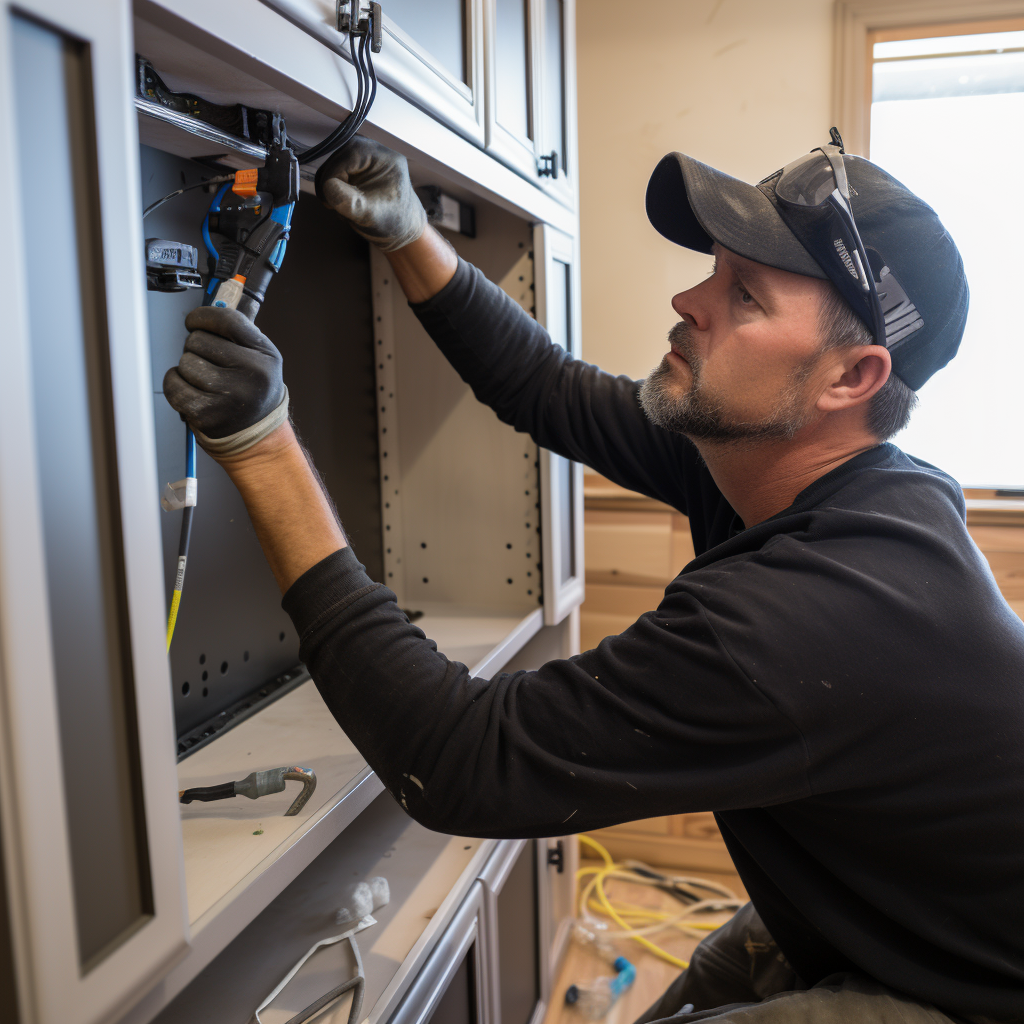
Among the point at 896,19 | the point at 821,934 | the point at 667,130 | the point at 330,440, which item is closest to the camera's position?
the point at 821,934

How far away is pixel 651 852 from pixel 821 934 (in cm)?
136

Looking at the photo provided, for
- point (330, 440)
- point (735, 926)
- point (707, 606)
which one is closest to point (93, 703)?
point (707, 606)

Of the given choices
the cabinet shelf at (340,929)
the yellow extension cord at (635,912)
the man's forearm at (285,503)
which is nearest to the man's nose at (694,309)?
A: the man's forearm at (285,503)

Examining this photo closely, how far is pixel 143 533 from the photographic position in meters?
0.47

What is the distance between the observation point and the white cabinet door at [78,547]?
39 cm

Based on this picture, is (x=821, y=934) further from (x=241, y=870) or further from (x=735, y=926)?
(x=241, y=870)

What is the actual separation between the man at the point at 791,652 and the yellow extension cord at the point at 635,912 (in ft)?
3.26

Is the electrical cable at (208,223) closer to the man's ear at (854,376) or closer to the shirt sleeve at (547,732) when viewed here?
the shirt sleeve at (547,732)

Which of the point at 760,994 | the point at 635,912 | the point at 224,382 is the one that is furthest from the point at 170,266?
the point at 635,912

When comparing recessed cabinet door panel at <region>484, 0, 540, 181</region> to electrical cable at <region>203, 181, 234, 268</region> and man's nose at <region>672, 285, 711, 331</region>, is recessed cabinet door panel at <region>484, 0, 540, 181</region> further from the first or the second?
electrical cable at <region>203, 181, 234, 268</region>

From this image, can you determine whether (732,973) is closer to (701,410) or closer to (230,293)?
(701,410)

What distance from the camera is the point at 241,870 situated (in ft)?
2.17

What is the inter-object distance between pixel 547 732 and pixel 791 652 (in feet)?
0.73

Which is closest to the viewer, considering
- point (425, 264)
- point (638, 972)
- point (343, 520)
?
point (425, 264)
